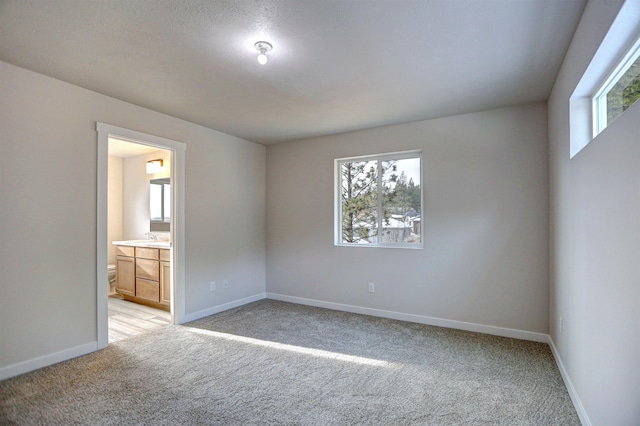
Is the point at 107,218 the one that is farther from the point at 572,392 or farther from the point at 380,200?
the point at 572,392

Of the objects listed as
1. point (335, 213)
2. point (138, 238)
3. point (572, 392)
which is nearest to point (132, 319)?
point (138, 238)

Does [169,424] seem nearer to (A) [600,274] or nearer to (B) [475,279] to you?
(A) [600,274]

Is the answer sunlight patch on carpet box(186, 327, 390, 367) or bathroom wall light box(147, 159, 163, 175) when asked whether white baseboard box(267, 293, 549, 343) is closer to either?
sunlight patch on carpet box(186, 327, 390, 367)

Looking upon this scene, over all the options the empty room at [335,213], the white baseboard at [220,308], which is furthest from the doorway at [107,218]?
the white baseboard at [220,308]

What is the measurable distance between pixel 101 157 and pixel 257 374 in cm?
240

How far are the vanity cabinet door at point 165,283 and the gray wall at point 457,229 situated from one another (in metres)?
1.76

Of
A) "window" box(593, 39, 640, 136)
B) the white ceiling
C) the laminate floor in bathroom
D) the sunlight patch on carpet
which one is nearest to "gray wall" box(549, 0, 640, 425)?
"window" box(593, 39, 640, 136)

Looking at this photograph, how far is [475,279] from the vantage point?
11.8 feet

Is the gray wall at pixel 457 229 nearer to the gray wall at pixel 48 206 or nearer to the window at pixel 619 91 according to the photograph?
the window at pixel 619 91

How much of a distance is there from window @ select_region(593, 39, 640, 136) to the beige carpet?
181cm

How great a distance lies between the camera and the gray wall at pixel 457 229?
332cm

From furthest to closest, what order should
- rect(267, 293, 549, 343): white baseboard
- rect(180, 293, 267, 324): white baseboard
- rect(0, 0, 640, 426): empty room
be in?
1. rect(180, 293, 267, 324): white baseboard
2. rect(267, 293, 549, 343): white baseboard
3. rect(0, 0, 640, 426): empty room

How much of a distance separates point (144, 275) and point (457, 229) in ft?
13.7

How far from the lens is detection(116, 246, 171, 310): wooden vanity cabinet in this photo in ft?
14.5
